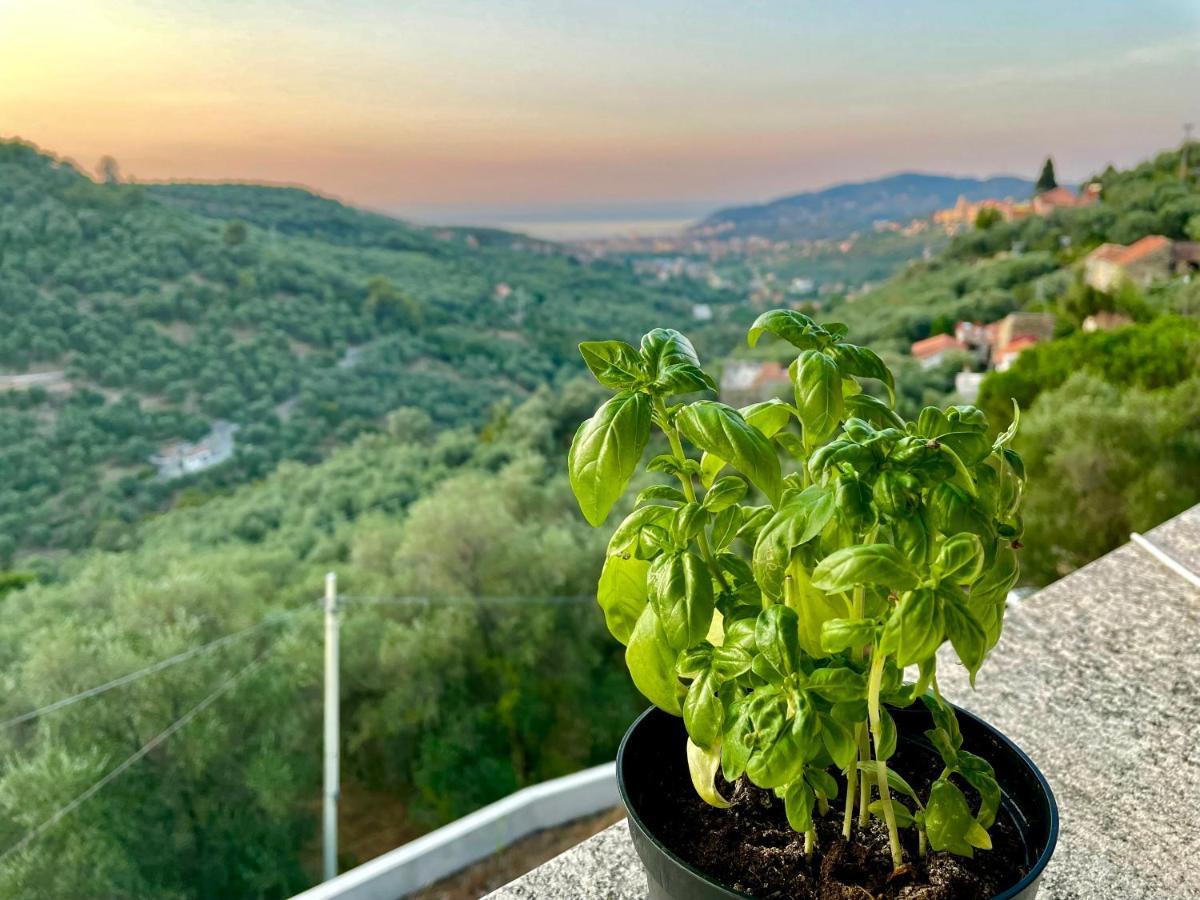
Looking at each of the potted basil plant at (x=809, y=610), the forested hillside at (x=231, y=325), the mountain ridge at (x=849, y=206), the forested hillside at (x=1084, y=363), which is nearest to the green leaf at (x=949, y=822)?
the potted basil plant at (x=809, y=610)

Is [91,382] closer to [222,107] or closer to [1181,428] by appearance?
[222,107]

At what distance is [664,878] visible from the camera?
0.41 metres

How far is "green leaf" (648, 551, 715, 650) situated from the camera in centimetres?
37

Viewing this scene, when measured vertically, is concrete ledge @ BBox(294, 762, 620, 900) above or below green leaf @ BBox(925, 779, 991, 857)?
below

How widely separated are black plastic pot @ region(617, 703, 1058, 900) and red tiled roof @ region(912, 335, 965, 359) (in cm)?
705

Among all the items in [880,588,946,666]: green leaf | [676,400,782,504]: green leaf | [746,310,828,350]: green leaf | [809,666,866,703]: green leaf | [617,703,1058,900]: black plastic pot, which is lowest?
[617,703,1058,900]: black plastic pot

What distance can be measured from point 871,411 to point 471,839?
5.67ft

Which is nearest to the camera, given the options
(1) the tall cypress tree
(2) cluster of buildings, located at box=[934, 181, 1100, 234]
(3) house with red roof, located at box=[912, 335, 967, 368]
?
(3) house with red roof, located at box=[912, 335, 967, 368]

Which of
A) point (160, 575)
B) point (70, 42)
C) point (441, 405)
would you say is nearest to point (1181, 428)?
point (160, 575)

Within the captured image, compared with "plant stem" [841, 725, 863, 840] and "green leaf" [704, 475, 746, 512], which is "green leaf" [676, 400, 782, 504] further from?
"plant stem" [841, 725, 863, 840]

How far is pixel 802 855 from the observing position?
1.47ft

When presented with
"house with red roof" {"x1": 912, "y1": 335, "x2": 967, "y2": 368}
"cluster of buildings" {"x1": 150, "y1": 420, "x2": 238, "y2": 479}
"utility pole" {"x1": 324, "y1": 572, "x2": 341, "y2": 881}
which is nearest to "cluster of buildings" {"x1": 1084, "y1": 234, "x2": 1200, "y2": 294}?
"house with red roof" {"x1": 912, "y1": 335, "x2": 967, "y2": 368}

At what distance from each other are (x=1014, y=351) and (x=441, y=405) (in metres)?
5.36

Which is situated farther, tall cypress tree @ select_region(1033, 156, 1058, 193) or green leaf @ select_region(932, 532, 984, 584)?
tall cypress tree @ select_region(1033, 156, 1058, 193)
